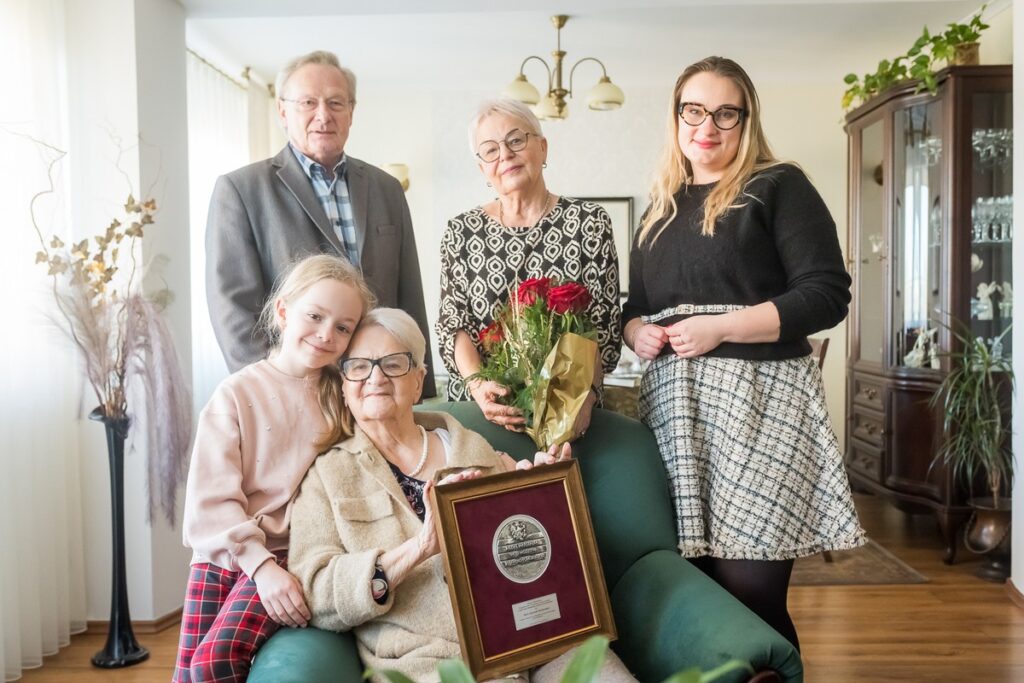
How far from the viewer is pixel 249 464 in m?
1.80

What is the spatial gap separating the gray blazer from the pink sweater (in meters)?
0.52

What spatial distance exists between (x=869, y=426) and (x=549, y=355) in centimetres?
381

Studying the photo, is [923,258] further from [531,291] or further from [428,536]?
[428,536]

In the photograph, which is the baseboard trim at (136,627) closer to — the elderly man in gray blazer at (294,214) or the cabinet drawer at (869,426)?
the elderly man in gray blazer at (294,214)

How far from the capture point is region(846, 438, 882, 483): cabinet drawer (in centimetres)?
496

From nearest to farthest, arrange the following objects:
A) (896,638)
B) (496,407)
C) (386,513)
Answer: (386,513), (496,407), (896,638)

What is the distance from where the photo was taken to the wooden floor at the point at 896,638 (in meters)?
3.13

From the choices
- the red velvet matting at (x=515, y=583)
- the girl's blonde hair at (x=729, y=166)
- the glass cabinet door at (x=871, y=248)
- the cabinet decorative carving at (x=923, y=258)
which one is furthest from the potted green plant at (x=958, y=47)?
the red velvet matting at (x=515, y=583)

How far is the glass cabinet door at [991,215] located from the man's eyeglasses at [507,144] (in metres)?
3.19

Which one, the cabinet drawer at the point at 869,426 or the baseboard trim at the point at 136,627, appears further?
the cabinet drawer at the point at 869,426

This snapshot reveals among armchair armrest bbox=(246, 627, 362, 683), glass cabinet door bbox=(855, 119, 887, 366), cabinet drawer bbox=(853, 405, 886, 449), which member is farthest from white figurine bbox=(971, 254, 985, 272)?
armchair armrest bbox=(246, 627, 362, 683)

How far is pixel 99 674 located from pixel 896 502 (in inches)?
148

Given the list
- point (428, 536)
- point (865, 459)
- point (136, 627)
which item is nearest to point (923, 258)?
point (865, 459)

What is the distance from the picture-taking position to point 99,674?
3.17 metres
